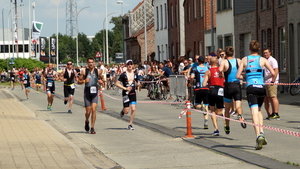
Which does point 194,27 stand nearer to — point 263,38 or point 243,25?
point 243,25

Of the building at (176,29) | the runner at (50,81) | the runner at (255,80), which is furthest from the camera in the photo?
the building at (176,29)

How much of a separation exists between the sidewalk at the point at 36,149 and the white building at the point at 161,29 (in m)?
43.1

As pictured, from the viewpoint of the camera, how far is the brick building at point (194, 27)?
149 feet

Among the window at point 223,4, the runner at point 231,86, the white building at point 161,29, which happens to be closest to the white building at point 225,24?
the window at point 223,4

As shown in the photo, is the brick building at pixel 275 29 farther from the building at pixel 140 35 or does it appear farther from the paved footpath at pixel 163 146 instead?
the building at pixel 140 35

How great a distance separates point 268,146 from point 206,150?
1135 mm

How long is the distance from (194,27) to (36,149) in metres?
37.0

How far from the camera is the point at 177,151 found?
36.1 feet

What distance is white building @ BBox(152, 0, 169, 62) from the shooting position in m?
58.2

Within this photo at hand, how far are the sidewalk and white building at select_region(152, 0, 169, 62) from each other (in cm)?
4306

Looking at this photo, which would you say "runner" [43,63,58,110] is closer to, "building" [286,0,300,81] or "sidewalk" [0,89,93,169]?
"sidewalk" [0,89,93,169]

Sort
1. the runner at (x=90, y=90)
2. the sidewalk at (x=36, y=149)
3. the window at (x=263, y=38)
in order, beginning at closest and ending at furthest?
the sidewalk at (x=36, y=149)
the runner at (x=90, y=90)
the window at (x=263, y=38)

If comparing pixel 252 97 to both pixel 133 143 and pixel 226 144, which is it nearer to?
pixel 226 144

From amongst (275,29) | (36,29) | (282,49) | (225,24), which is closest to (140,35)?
(36,29)
